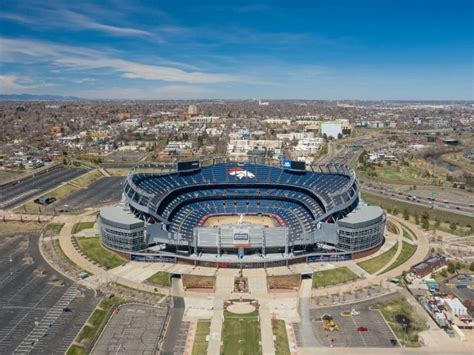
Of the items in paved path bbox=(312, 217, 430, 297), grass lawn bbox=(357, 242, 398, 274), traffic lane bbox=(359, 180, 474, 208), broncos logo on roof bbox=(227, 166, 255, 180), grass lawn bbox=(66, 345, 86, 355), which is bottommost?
traffic lane bbox=(359, 180, 474, 208)

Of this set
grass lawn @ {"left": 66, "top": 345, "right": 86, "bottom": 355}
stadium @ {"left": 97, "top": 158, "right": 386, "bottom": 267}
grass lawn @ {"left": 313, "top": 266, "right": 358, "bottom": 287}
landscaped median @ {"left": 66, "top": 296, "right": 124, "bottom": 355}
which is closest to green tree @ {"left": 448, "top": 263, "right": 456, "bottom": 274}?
stadium @ {"left": 97, "top": 158, "right": 386, "bottom": 267}

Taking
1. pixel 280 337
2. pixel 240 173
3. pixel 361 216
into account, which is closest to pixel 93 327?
pixel 280 337

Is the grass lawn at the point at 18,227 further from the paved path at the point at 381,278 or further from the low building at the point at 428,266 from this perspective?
the low building at the point at 428,266

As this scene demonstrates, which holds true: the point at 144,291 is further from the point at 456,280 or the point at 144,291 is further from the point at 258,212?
the point at 456,280

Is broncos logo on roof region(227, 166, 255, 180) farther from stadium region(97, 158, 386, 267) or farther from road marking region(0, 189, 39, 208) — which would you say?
road marking region(0, 189, 39, 208)

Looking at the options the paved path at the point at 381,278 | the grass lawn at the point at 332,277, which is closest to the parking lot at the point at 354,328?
the paved path at the point at 381,278
